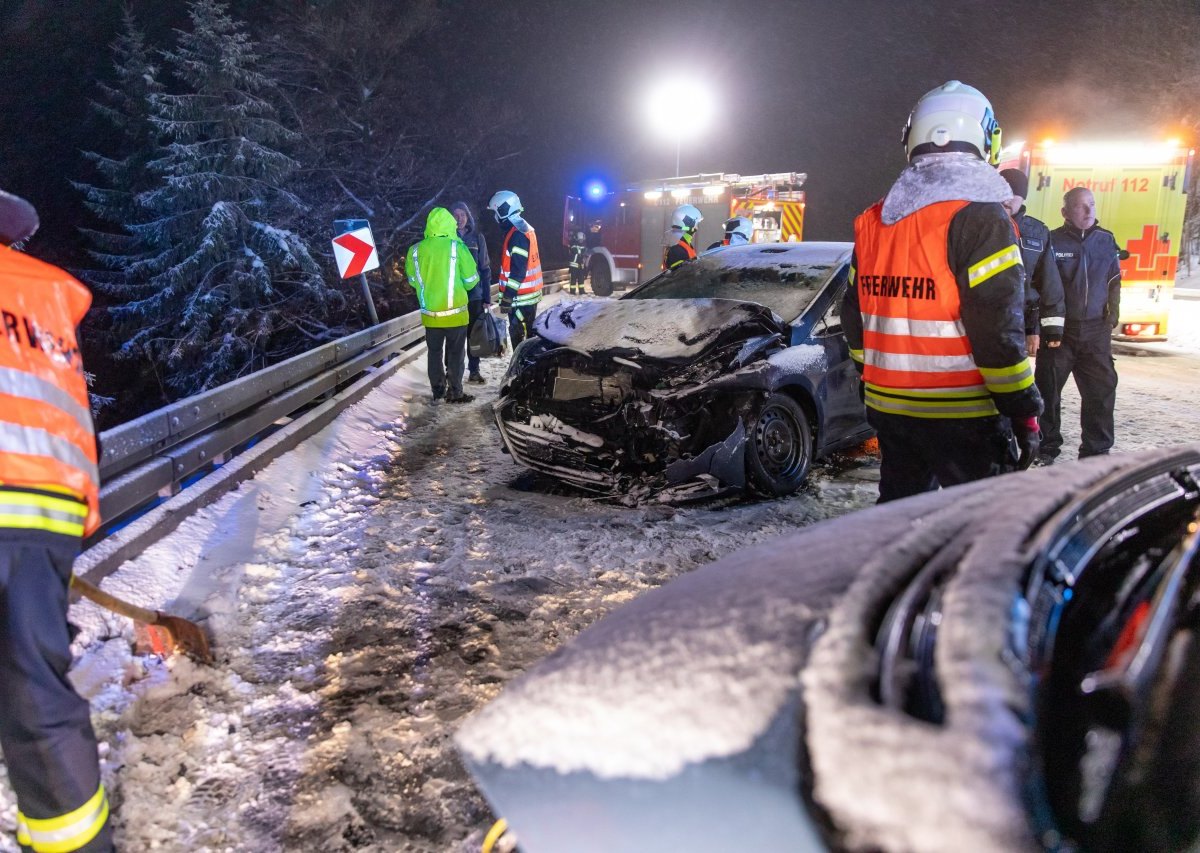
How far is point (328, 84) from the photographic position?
2472 cm

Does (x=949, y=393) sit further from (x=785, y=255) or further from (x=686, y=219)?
(x=686, y=219)

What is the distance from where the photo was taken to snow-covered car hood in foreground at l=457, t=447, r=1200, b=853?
0.86 meters

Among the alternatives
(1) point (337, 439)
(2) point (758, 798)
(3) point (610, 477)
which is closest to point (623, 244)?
(1) point (337, 439)

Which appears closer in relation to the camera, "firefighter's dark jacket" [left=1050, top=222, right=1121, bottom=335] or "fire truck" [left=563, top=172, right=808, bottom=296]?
"firefighter's dark jacket" [left=1050, top=222, right=1121, bottom=335]

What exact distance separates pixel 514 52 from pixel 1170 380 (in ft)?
118

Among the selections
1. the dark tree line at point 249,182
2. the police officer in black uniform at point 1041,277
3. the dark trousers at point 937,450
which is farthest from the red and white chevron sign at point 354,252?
the dark tree line at point 249,182

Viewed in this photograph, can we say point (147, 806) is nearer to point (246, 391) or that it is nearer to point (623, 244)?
point (246, 391)

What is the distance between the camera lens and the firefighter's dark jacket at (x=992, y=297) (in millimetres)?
2740

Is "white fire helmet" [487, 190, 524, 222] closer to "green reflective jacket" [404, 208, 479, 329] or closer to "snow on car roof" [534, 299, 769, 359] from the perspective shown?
"green reflective jacket" [404, 208, 479, 329]

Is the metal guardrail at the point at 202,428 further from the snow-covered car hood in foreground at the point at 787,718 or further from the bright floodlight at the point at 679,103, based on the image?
the bright floodlight at the point at 679,103

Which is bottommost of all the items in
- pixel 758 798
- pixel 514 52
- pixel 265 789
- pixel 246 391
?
pixel 265 789

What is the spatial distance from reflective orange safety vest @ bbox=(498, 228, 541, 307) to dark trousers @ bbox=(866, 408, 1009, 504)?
6296 mm

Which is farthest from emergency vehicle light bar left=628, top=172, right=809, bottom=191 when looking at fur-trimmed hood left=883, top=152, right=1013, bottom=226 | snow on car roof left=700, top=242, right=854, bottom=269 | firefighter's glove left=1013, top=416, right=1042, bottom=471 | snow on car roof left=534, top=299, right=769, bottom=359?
firefighter's glove left=1013, top=416, right=1042, bottom=471

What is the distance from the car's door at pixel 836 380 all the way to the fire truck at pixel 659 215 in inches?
507
